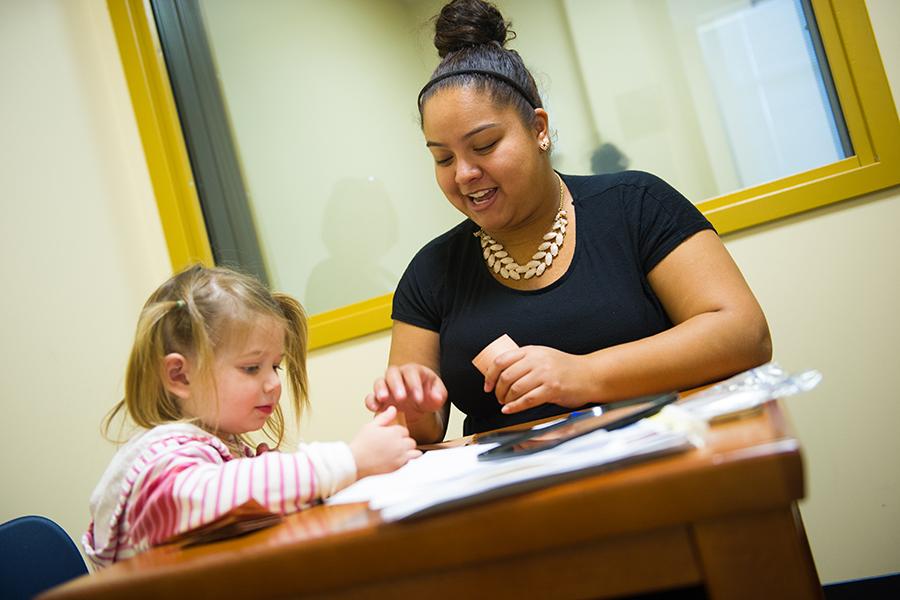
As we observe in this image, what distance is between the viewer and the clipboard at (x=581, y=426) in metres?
0.64

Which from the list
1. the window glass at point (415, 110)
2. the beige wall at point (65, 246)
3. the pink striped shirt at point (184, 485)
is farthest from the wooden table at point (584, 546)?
the beige wall at point (65, 246)

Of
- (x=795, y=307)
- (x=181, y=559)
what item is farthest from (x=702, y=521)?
(x=795, y=307)

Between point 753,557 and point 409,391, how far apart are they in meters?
0.69

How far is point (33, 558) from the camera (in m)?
1.20

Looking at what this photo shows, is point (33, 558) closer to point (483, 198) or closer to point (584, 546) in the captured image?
point (483, 198)

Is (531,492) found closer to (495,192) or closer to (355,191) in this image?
(495,192)

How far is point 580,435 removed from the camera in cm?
62

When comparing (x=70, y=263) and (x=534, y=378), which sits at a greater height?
(x=70, y=263)

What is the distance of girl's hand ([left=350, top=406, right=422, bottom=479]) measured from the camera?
0.85m

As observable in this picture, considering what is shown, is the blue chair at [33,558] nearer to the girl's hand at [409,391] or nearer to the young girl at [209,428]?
the young girl at [209,428]

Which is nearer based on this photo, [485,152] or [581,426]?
[581,426]

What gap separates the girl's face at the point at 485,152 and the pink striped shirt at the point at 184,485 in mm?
666

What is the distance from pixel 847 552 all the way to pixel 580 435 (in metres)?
1.51

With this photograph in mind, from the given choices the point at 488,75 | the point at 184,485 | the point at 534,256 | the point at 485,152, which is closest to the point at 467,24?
the point at 488,75
